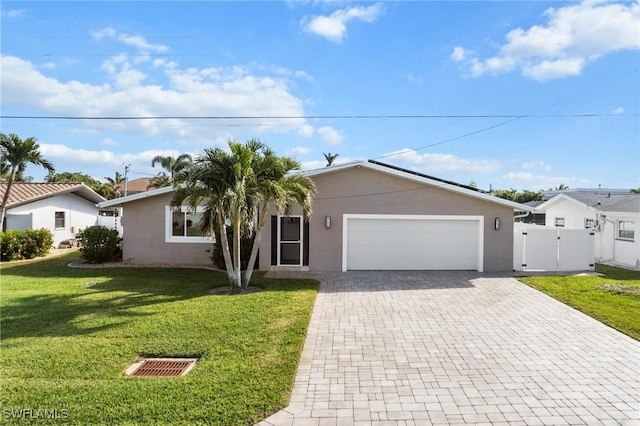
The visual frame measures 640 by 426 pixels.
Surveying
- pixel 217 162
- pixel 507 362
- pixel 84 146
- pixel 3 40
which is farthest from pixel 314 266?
pixel 84 146

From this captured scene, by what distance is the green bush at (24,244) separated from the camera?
655 inches

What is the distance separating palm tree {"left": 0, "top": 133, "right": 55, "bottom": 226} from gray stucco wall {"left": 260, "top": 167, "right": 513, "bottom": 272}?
1373 centimetres

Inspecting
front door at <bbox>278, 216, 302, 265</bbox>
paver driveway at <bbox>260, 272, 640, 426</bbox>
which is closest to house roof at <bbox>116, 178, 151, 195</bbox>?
front door at <bbox>278, 216, 302, 265</bbox>

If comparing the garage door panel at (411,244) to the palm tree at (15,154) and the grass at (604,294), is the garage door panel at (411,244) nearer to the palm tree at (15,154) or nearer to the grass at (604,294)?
the grass at (604,294)

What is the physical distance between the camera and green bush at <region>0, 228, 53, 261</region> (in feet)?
54.5

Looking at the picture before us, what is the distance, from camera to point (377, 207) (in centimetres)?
1403

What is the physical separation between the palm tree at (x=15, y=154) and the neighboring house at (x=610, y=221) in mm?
25810

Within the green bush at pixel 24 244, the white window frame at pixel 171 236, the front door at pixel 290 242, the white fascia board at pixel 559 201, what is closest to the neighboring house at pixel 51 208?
the green bush at pixel 24 244

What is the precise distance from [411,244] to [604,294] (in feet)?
19.7

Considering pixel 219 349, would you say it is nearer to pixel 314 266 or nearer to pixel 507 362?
pixel 507 362

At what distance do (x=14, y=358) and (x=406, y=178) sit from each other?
12.0 metres

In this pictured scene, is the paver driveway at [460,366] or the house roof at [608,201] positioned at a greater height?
the house roof at [608,201]

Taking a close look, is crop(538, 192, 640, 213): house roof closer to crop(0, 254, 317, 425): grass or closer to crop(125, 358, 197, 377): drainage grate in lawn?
crop(0, 254, 317, 425): grass

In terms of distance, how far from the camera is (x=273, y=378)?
5.08m
